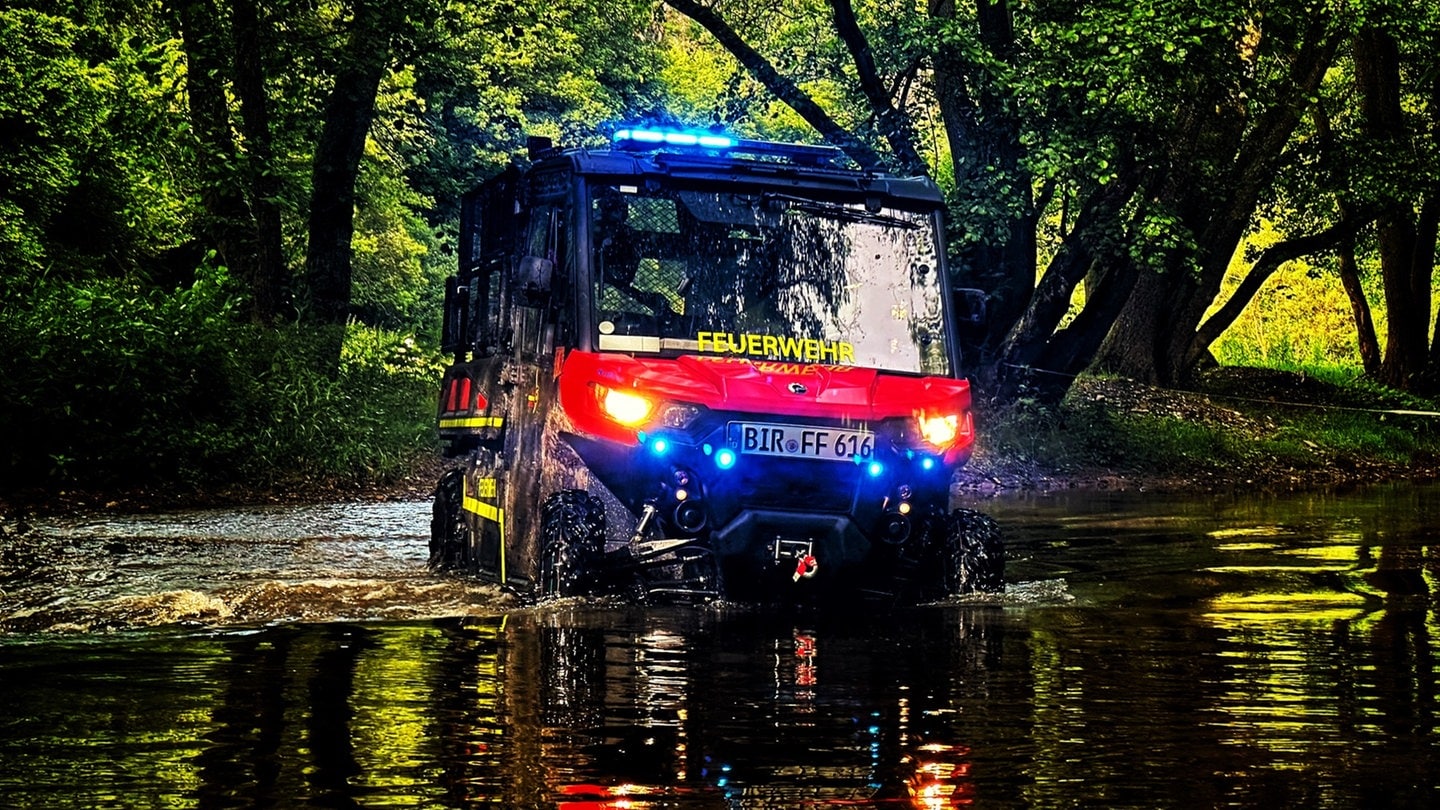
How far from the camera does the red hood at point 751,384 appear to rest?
10617mm

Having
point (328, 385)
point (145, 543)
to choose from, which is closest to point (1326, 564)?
point (145, 543)

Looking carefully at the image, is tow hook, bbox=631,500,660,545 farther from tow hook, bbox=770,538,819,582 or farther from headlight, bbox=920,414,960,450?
headlight, bbox=920,414,960,450

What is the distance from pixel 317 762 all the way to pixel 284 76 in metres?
22.1

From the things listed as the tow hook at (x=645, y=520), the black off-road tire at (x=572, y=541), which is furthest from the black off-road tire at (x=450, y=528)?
the tow hook at (x=645, y=520)

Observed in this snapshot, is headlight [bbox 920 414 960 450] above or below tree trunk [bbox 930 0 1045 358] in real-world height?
below

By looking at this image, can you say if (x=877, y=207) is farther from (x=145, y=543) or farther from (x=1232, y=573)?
(x=145, y=543)

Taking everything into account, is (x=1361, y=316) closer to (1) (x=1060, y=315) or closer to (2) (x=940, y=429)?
(1) (x=1060, y=315)

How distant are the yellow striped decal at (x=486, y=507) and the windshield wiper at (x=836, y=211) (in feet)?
7.98

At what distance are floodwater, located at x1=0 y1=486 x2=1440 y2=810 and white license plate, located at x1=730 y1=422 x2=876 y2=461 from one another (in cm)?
83

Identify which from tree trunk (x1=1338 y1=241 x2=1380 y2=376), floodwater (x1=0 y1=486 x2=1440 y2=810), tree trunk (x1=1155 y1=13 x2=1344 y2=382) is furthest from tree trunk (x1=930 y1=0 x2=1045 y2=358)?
tree trunk (x1=1338 y1=241 x2=1380 y2=376)

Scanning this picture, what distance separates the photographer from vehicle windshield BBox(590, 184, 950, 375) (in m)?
11.0

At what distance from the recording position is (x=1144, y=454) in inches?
1120

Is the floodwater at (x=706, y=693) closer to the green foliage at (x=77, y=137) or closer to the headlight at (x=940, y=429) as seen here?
the headlight at (x=940, y=429)

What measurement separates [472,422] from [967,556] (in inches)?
136
